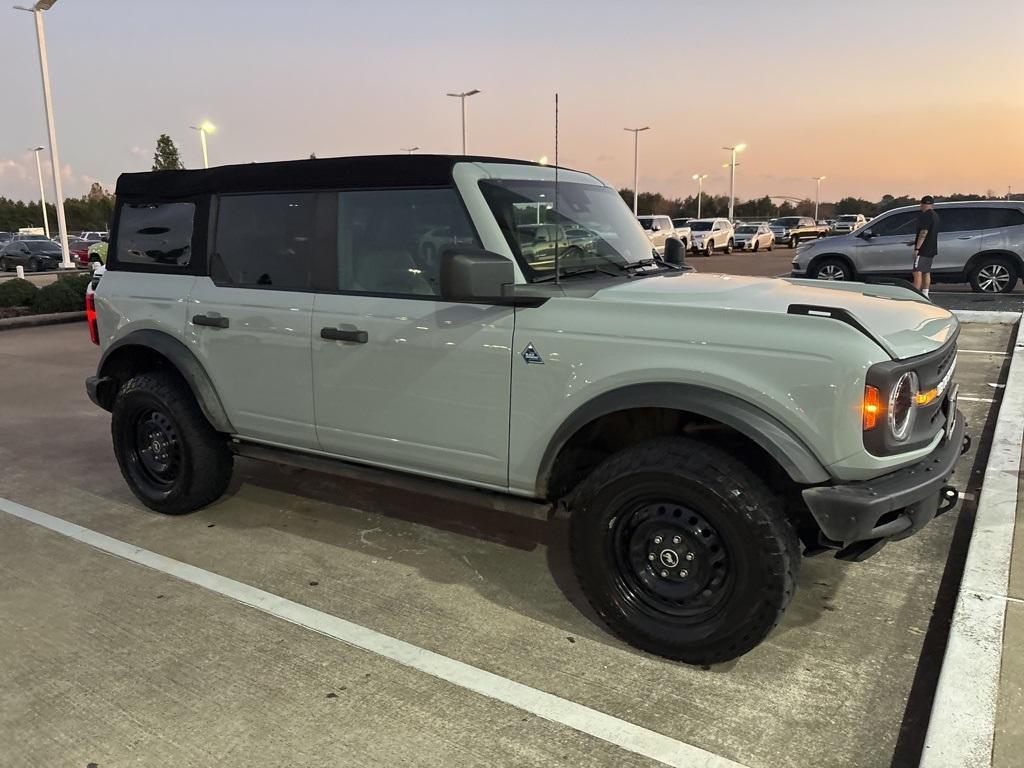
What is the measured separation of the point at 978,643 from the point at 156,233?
15.2 ft

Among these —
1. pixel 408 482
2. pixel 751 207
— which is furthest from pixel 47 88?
pixel 751 207

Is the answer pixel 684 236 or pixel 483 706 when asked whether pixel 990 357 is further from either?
pixel 684 236

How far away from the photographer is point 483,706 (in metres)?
2.80

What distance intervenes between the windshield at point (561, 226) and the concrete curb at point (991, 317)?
29.0 feet

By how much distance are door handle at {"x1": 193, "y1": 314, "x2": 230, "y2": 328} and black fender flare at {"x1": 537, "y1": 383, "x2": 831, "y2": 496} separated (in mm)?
2096

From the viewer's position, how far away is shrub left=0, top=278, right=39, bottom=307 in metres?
14.0

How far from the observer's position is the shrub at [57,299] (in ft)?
46.0

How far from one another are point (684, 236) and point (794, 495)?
2955cm

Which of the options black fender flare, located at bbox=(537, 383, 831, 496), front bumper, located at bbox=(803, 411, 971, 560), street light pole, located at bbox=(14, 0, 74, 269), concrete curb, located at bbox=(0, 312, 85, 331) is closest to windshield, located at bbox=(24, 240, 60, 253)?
street light pole, located at bbox=(14, 0, 74, 269)

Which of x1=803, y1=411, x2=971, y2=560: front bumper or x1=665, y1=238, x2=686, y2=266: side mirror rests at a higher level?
x1=665, y1=238, x2=686, y2=266: side mirror

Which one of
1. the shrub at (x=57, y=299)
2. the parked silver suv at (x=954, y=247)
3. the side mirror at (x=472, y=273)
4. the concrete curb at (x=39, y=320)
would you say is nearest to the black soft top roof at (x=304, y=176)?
the side mirror at (x=472, y=273)

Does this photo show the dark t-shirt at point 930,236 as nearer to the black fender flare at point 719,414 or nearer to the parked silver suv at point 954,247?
the parked silver suv at point 954,247

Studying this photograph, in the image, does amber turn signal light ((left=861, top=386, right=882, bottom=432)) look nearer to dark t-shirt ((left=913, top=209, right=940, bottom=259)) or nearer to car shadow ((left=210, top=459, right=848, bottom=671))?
car shadow ((left=210, top=459, right=848, bottom=671))

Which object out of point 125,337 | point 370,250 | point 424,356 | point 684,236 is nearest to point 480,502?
point 424,356
